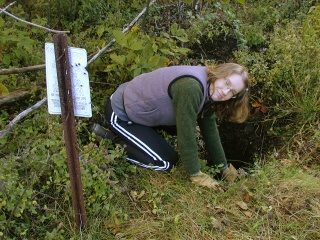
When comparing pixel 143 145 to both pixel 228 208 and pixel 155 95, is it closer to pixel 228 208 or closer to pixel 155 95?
pixel 155 95

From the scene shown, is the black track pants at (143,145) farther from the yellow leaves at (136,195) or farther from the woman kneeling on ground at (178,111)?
the yellow leaves at (136,195)

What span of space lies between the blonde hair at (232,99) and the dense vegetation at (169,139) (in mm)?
449

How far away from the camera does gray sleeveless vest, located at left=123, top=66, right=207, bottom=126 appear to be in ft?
8.54

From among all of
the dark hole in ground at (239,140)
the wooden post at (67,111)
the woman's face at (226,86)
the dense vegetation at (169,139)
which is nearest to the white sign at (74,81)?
the wooden post at (67,111)

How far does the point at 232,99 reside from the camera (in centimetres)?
274

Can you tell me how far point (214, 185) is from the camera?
8.93ft

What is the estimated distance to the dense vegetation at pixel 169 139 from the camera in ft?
7.63

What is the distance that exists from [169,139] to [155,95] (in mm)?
736

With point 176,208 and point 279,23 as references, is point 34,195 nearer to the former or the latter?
point 176,208

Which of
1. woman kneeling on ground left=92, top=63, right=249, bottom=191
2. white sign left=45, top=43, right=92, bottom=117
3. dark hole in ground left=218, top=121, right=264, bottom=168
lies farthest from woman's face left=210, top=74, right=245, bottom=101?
dark hole in ground left=218, top=121, right=264, bottom=168

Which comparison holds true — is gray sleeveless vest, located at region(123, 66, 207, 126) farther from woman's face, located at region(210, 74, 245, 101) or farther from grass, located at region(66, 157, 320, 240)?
grass, located at region(66, 157, 320, 240)

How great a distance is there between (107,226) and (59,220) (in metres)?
0.31

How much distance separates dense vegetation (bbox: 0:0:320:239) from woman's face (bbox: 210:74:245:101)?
65 centimetres

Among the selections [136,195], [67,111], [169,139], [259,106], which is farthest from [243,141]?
[67,111]
